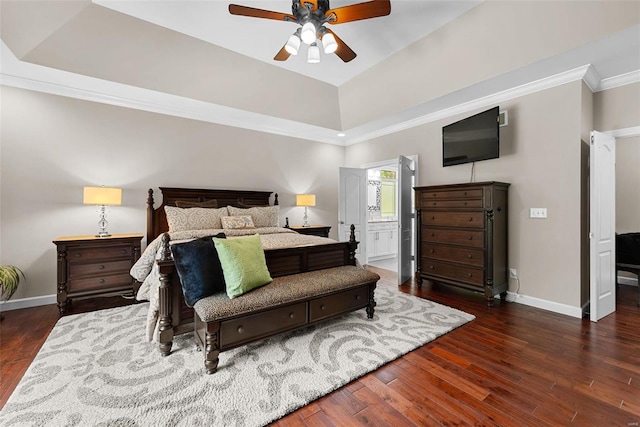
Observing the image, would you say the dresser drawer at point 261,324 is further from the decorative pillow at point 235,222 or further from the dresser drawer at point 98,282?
the dresser drawer at point 98,282

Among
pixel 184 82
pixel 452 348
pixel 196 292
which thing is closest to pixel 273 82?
pixel 184 82

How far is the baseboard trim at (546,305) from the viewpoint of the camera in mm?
3016

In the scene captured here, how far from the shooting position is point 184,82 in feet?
12.0

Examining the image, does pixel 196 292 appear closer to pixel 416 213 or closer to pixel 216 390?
pixel 216 390

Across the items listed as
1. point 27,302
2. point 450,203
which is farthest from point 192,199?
point 450,203

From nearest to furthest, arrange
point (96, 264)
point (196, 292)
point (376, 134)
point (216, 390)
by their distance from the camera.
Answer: point (216, 390)
point (196, 292)
point (96, 264)
point (376, 134)

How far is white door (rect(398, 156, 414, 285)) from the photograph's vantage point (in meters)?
4.24

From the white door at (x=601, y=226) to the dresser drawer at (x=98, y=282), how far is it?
5.38 metres

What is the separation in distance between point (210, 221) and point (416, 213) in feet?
10.1

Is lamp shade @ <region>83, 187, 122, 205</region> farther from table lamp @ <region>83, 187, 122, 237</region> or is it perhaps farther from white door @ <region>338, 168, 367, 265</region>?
white door @ <region>338, 168, 367, 265</region>

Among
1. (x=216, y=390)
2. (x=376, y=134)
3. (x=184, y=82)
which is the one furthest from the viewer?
(x=376, y=134)

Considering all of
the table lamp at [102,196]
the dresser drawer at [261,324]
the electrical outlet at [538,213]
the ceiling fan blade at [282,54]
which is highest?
the ceiling fan blade at [282,54]

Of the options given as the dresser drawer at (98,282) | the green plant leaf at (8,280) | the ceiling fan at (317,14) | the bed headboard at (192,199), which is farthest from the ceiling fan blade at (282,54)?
the green plant leaf at (8,280)

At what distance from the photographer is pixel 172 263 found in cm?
223
